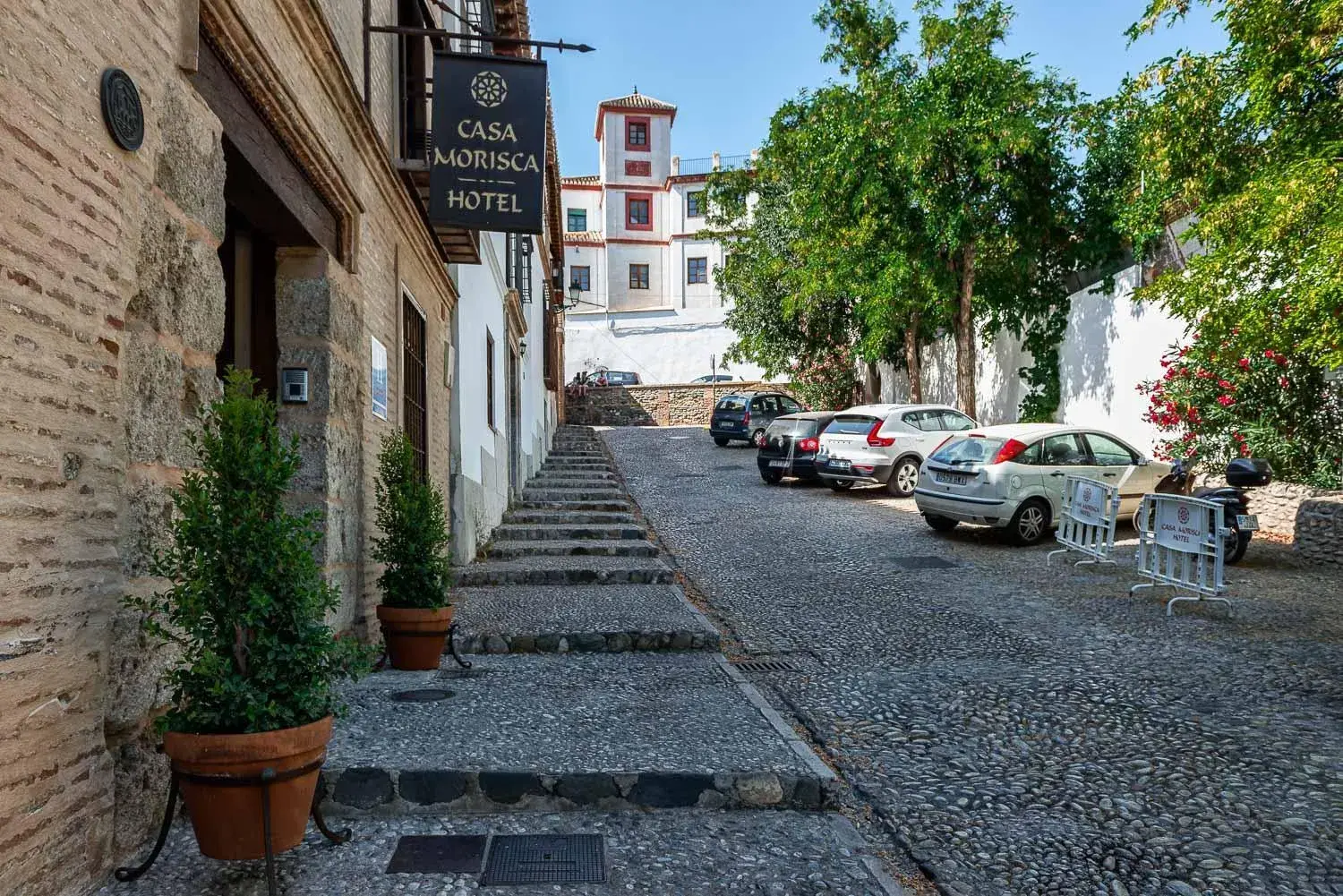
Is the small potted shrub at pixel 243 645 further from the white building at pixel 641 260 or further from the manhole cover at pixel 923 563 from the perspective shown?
the white building at pixel 641 260

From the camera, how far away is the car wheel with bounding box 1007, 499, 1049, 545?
12.0 meters

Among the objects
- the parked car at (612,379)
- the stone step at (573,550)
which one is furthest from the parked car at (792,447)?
the parked car at (612,379)

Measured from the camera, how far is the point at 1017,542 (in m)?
12.1

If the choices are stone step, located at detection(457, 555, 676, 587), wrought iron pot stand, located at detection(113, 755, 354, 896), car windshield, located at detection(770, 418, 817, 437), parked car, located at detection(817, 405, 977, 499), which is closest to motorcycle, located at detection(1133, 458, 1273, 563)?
stone step, located at detection(457, 555, 676, 587)

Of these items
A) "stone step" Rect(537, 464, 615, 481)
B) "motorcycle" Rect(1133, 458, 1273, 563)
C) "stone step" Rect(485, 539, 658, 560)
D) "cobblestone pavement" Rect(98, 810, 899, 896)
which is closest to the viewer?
"cobblestone pavement" Rect(98, 810, 899, 896)

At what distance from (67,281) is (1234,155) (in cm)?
1270

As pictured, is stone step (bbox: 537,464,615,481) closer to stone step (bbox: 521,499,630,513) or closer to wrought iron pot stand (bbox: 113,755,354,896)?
stone step (bbox: 521,499,630,513)

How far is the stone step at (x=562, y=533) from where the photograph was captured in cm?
Result: 1193

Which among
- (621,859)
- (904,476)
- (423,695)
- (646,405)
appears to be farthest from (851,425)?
(646,405)

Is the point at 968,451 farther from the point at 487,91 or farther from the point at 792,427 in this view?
the point at 487,91

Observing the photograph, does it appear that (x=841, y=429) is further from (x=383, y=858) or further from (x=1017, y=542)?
(x=383, y=858)

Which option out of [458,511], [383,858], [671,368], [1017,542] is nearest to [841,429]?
[1017,542]

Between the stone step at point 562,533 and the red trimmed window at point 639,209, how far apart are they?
39.0 metres

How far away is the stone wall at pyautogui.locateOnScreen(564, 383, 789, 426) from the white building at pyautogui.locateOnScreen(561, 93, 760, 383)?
641cm
